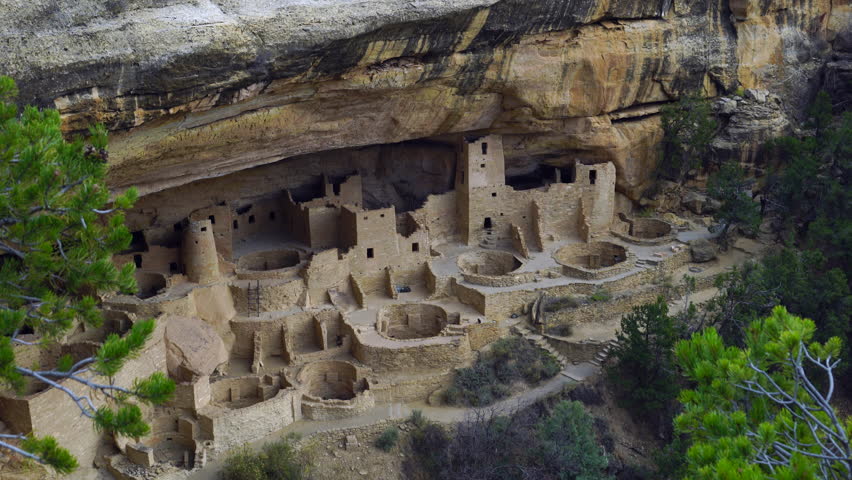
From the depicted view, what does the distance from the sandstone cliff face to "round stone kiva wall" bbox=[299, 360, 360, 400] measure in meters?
4.52

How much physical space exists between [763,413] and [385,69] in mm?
11071

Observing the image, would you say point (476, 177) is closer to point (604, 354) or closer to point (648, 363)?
point (604, 354)

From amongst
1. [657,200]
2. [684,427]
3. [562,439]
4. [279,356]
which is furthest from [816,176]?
[684,427]

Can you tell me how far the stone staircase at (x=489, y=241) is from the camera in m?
24.8

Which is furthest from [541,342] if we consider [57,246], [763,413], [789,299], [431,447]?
[57,246]

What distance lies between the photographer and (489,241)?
81.6ft

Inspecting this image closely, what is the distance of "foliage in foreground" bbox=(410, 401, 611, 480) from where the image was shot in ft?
64.2

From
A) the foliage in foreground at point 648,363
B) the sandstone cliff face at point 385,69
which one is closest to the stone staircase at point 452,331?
the foliage in foreground at point 648,363

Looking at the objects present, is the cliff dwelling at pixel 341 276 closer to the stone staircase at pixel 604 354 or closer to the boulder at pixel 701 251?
the stone staircase at pixel 604 354

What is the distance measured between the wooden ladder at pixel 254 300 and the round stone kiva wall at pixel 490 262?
5238mm

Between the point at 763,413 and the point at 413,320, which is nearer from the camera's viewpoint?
the point at 763,413

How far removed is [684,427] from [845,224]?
49.1ft

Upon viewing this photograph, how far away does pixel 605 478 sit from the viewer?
64.2 ft

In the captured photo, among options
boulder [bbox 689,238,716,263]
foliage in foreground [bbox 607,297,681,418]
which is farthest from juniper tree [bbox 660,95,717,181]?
foliage in foreground [bbox 607,297,681,418]
